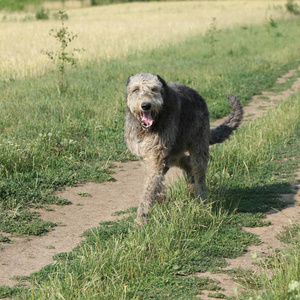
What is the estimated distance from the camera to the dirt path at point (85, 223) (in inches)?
197

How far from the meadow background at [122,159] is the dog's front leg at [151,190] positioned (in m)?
0.17

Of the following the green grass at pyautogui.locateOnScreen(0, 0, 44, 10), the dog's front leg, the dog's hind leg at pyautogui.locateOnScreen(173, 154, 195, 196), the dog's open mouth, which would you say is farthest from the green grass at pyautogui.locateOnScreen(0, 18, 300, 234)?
the green grass at pyautogui.locateOnScreen(0, 0, 44, 10)

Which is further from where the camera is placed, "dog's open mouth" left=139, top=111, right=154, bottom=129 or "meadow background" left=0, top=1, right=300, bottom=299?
"dog's open mouth" left=139, top=111, right=154, bottom=129

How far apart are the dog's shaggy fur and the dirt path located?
70cm

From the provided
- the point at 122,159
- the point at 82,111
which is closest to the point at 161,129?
the point at 122,159

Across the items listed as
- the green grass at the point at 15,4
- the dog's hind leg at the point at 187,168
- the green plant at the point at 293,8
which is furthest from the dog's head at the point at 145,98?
the green grass at the point at 15,4

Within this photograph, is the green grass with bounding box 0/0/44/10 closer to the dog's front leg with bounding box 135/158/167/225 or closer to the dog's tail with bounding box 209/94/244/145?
the dog's tail with bounding box 209/94/244/145

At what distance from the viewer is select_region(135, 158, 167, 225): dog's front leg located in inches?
213

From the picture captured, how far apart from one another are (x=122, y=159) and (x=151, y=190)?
3.47 meters

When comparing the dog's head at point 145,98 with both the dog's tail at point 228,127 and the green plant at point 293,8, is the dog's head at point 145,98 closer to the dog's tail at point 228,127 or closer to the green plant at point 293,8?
the dog's tail at point 228,127

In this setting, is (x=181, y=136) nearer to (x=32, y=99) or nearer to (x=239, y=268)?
(x=239, y=268)

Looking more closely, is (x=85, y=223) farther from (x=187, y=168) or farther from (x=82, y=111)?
(x=82, y=111)

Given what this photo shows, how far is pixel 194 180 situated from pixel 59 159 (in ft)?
8.97

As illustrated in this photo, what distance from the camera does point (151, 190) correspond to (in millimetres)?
5410
